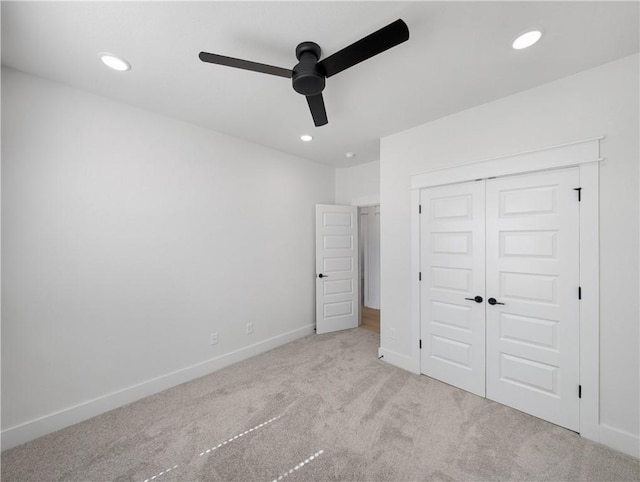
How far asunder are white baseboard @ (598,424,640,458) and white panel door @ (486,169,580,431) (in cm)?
14

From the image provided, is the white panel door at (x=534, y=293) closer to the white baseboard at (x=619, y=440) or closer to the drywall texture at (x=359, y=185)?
the white baseboard at (x=619, y=440)

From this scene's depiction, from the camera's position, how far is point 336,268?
4258mm

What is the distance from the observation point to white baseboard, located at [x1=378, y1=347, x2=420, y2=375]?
2910mm

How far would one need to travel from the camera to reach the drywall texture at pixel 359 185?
4.15 m

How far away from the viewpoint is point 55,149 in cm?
205

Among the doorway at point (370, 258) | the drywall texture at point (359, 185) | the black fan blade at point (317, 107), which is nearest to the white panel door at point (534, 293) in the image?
the black fan blade at point (317, 107)

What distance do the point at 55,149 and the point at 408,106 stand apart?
2.96 meters

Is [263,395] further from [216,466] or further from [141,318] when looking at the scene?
[141,318]

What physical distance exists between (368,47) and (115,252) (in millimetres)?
2541

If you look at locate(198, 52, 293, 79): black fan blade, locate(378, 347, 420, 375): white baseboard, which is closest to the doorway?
locate(378, 347, 420, 375): white baseboard

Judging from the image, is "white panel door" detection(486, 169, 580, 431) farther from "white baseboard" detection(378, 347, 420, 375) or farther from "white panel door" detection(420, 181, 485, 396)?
"white baseboard" detection(378, 347, 420, 375)

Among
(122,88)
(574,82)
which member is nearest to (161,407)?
(122,88)

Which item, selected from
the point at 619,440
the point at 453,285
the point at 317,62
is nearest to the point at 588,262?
the point at 453,285

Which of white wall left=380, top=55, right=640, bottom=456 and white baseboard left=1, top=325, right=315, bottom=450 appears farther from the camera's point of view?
white baseboard left=1, top=325, right=315, bottom=450
